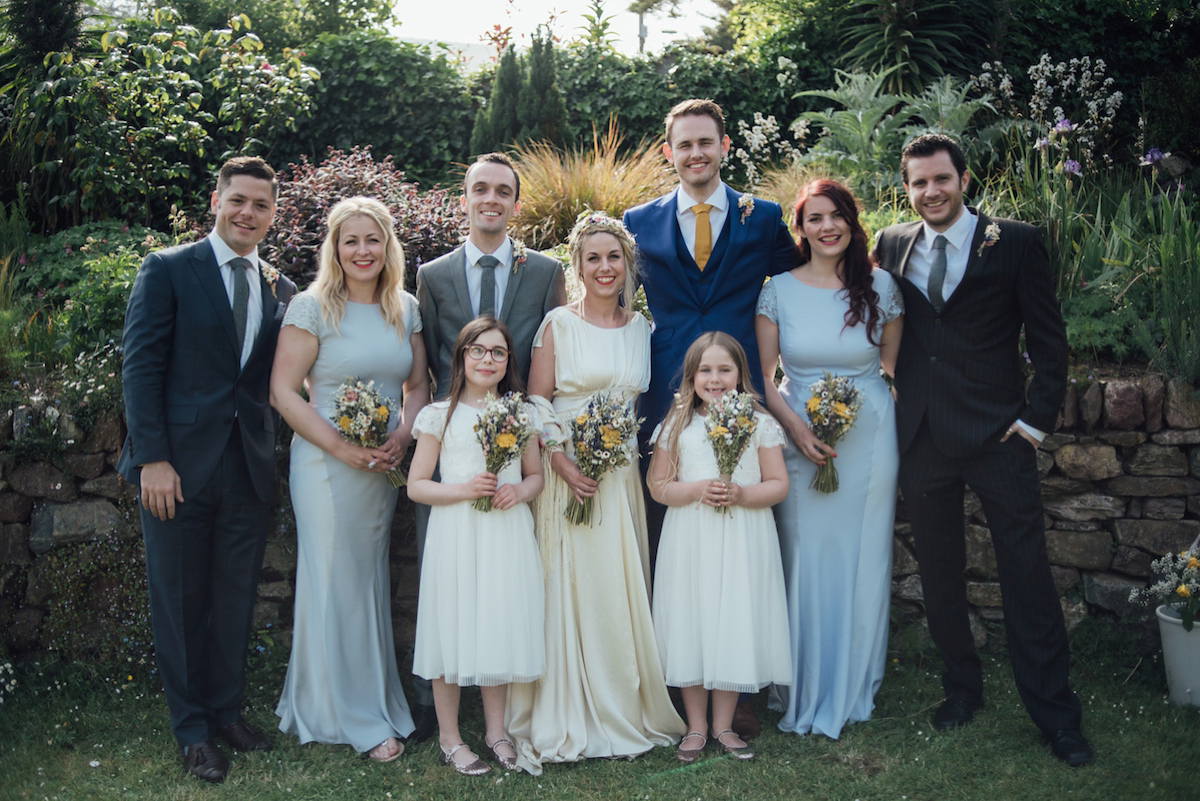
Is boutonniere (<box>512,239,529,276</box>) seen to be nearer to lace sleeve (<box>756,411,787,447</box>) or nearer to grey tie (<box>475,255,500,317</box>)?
grey tie (<box>475,255,500,317</box>)

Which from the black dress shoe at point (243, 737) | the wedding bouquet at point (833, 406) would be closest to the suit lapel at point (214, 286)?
the black dress shoe at point (243, 737)

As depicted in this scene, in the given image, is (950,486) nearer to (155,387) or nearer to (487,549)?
(487,549)

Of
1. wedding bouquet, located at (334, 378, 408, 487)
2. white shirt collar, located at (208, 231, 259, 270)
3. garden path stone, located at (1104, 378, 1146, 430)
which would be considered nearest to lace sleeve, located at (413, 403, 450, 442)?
wedding bouquet, located at (334, 378, 408, 487)

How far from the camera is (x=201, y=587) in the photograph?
389 centimetres

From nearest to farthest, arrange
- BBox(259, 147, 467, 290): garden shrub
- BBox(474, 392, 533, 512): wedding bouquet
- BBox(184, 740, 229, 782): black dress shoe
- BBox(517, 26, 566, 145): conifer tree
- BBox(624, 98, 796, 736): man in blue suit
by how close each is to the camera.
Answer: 1. BBox(474, 392, 533, 512): wedding bouquet
2. BBox(184, 740, 229, 782): black dress shoe
3. BBox(624, 98, 796, 736): man in blue suit
4. BBox(259, 147, 467, 290): garden shrub
5. BBox(517, 26, 566, 145): conifer tree

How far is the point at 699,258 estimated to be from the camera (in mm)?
4367

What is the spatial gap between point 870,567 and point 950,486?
52cm

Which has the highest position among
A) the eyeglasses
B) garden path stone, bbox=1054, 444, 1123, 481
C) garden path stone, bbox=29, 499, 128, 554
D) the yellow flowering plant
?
the eyeglasses

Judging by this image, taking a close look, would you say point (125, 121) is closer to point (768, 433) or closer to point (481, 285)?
point (481, 285)

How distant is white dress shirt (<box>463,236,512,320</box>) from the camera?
4.17 meters

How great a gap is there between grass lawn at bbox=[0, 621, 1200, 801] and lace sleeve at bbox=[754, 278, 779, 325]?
1931mm

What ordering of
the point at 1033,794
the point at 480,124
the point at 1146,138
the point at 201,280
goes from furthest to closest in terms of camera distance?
the point at 480,124
the point at 1146,138
the point at 201,280
the point at 1033,794

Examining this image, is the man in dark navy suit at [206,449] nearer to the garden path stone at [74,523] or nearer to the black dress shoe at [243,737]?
the black dress shoe at [243,737]

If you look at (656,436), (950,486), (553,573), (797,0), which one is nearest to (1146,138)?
(797,0)
